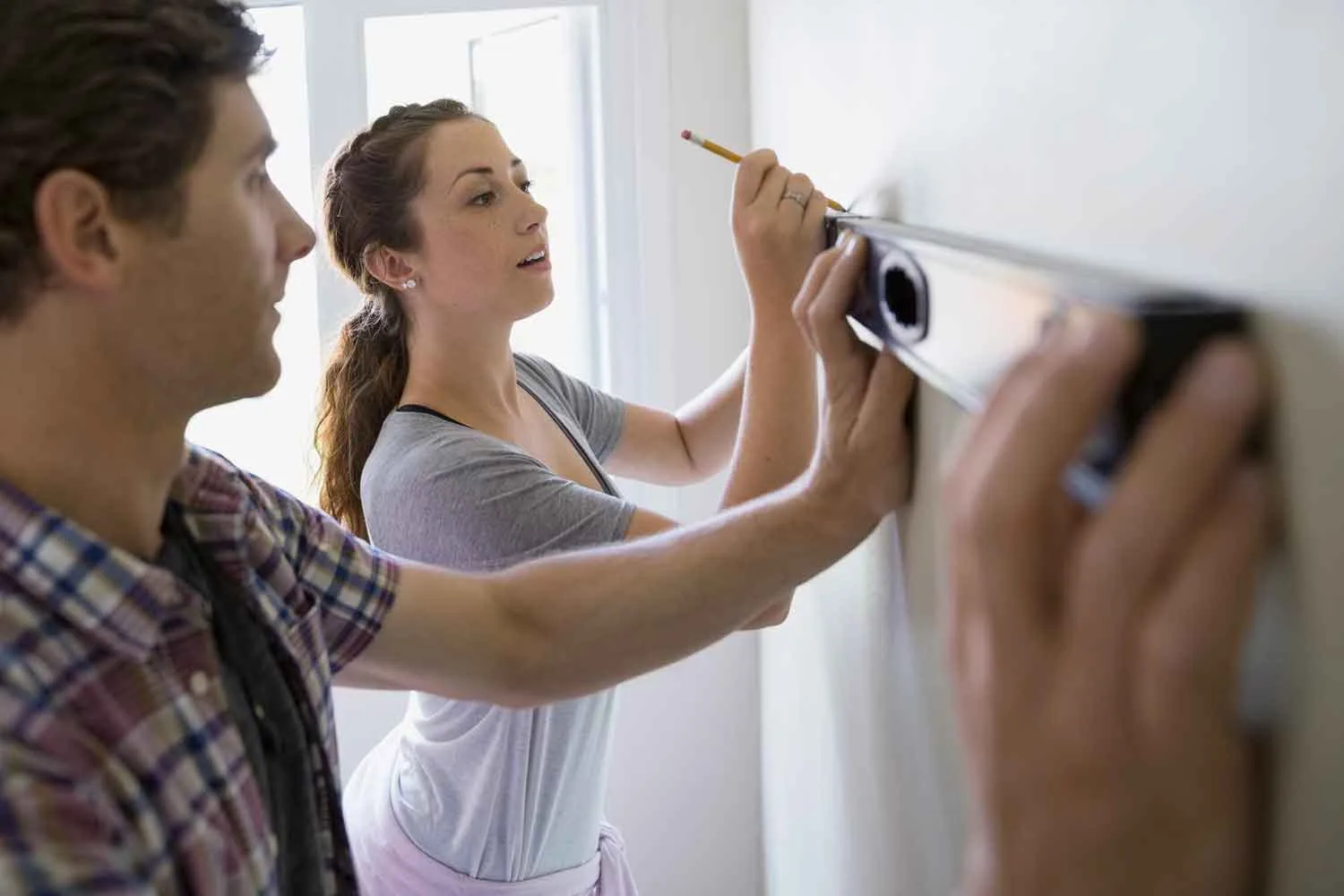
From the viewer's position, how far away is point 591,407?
165cm

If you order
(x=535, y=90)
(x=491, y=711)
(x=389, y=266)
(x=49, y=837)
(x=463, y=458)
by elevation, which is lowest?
(x=491, y=711)

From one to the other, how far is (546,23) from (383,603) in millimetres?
1645

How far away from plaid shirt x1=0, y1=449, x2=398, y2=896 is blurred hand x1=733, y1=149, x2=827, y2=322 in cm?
42

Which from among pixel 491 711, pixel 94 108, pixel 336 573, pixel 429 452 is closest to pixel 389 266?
pixel 429 452

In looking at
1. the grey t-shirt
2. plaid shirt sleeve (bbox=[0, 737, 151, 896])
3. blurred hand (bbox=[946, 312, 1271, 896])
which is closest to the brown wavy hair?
the grey t-shirt

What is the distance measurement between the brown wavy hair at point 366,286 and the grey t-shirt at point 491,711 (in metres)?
0.13

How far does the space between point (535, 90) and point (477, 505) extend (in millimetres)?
1347

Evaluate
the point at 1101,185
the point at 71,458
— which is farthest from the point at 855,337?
the point at 71,458

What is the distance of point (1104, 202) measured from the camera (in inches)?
16.4

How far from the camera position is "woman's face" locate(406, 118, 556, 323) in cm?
142

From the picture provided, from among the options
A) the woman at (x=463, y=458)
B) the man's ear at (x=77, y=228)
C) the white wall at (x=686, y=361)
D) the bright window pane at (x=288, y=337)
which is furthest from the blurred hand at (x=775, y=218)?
the bright window pane at (x=288, y=337)

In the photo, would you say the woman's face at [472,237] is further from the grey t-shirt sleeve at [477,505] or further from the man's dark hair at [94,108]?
the man's dark hair at [94,108]

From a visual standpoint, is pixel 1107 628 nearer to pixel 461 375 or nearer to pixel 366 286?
pixel 461 375

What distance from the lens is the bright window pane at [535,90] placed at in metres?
2.27
